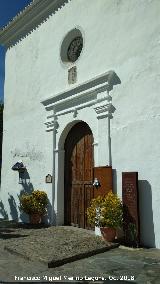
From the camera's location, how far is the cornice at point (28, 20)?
1122cm

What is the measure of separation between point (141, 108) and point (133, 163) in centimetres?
130

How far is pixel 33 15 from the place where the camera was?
469 inches

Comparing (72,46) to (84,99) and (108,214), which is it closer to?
(84,99)

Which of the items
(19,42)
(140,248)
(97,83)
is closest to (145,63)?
(97,83)

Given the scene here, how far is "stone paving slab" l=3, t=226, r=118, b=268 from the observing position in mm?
6071

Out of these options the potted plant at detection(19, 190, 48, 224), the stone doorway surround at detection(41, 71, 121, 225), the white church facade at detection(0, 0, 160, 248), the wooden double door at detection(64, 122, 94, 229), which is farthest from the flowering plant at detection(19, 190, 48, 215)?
the wooden double door at detection(64, 122, 94, 229)

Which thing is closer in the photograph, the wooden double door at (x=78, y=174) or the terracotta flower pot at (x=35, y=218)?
the wooden double door at (x=78, y=174)

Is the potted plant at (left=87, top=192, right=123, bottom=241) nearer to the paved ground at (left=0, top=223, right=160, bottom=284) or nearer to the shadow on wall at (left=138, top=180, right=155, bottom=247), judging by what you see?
the shadow on wall at (left=138, top=180, right=155, bottom=247)

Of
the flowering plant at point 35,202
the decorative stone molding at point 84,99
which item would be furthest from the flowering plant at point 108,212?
the flowering plant at point 35,202

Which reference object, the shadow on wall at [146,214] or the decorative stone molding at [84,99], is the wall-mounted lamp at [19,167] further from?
the shadow on wall at [146,214]

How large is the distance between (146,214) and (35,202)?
157 inches

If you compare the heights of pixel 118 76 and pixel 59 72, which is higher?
pixel 59 72

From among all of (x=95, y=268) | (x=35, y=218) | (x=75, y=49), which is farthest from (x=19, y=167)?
(x=95, y=268)

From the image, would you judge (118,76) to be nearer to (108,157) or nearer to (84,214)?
(108,157)
